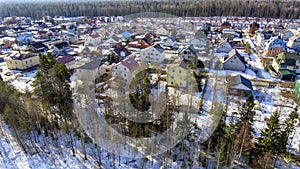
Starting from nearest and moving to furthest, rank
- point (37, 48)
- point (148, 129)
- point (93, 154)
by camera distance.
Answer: point (93, 154), point (148, 129), point (37, 48)

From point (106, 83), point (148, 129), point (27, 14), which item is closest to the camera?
point (148, 129)

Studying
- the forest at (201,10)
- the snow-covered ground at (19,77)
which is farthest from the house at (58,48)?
the forest at (201,10)

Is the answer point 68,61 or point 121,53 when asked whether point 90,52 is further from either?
point 68,61

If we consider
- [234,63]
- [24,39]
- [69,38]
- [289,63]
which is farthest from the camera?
[69,38]

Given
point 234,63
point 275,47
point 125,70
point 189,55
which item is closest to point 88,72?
point 125,70

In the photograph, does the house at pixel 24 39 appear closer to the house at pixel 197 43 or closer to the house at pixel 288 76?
the house at pixel 197 43

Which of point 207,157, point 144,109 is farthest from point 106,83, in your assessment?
point 207,157

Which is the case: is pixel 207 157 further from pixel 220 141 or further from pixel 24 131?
pixel 24 131
